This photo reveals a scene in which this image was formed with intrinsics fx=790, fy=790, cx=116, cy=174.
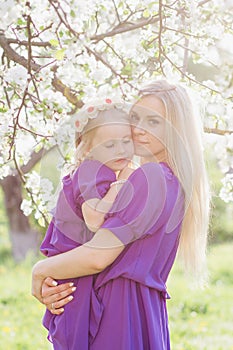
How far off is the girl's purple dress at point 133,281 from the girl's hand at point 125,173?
0.07 metres

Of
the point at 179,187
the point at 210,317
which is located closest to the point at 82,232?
the point at 179,187

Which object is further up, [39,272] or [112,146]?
[112,146]

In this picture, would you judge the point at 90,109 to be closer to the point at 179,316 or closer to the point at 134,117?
the point at 134,117

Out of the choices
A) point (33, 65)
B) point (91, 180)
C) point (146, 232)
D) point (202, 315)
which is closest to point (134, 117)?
point (91, 180)

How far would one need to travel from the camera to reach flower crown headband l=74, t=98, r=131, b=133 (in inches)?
101

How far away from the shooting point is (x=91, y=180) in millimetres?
2455

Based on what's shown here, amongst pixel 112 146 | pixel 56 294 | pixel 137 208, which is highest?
pixel 112 146

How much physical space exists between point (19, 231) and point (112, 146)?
27.7 feet

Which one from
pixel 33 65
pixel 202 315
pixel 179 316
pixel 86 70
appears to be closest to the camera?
pixel 86 70

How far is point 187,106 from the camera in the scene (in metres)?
2.62

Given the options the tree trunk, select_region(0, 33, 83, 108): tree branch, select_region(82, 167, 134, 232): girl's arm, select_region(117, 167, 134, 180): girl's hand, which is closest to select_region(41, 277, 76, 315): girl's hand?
select_region(82, 167, 134, 232): girl's arm

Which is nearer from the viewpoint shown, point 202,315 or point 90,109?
point 90,109

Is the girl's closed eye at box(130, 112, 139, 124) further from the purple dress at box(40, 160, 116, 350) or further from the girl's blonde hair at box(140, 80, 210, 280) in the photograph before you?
Result: the purple dress at box(40, 160, 116, 350)

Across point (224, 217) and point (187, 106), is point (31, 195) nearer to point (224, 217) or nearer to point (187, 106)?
point (187, 106)
